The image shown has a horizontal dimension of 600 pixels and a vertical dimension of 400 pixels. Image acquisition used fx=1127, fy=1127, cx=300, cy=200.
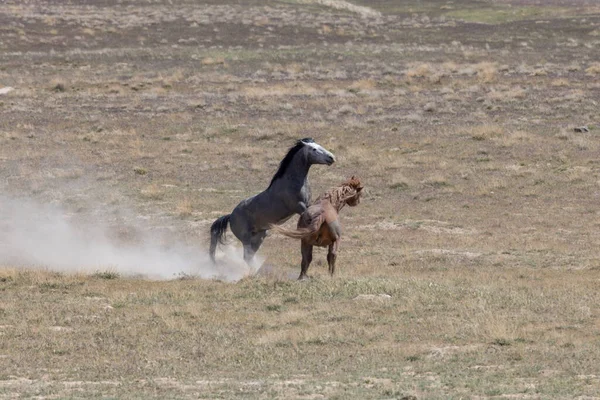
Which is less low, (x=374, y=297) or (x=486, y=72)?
(x=374, y=297)

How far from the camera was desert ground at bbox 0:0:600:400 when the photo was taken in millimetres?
11570

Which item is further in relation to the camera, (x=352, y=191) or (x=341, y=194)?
(x=352, y=191)

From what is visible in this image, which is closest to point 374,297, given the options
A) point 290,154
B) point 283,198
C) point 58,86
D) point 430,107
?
point 283,198

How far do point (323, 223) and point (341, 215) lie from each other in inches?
370

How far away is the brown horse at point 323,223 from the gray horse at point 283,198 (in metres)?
0.93

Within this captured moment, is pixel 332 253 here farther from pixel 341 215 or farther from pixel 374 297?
pixel 341 215

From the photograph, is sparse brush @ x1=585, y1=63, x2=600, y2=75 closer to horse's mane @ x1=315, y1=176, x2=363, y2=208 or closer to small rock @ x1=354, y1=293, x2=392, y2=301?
horse's mane @ x1=315, y1=176, x2=363, y2=208

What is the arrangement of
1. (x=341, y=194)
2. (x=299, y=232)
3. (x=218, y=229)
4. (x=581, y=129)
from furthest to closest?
1. (x=581, y=129)
2. (x=218, y=229)
3. (x=341, y=194)
4. (x=299, y=232)

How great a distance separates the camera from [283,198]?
1709 centimetres

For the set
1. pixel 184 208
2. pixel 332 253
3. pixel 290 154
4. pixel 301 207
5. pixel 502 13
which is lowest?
pixel 502 13

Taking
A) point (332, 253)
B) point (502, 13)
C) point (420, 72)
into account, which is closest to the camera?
point (332, 253)

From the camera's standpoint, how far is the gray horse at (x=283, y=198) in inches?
667

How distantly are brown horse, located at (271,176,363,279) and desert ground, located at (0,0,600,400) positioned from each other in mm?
534

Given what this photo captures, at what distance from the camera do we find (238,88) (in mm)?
49188
